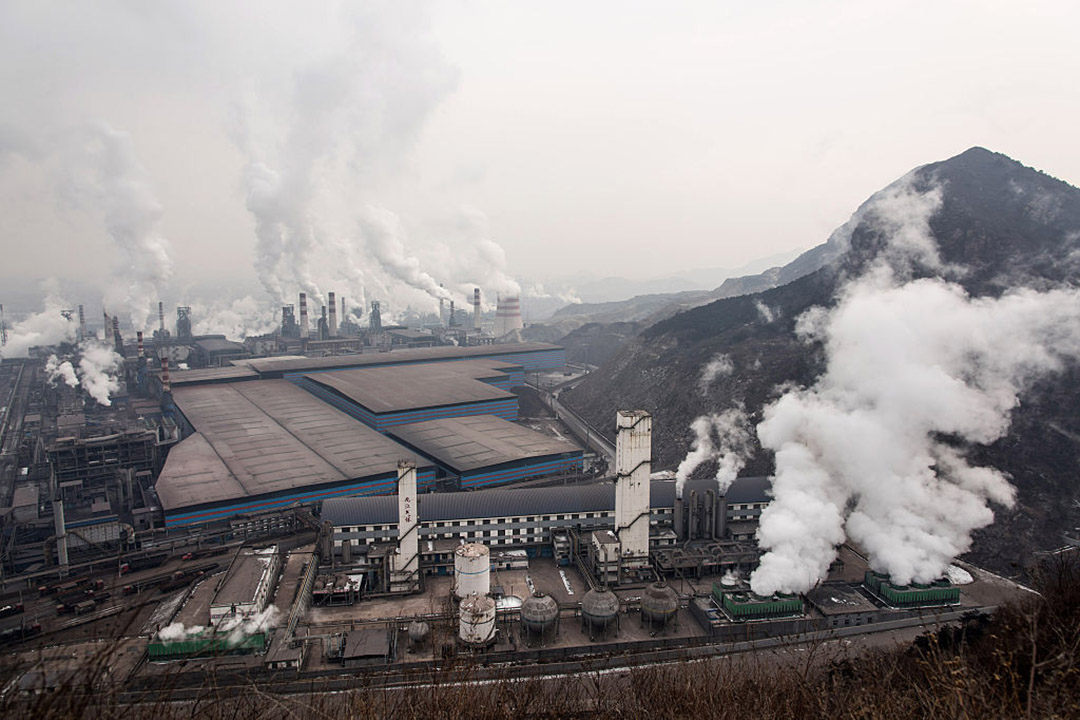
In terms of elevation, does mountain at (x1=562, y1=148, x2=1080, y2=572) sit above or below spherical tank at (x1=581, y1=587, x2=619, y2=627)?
above

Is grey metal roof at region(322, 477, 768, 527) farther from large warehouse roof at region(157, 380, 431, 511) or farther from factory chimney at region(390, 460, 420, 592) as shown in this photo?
large warehouse roof at region(157, 380, 431, 511)

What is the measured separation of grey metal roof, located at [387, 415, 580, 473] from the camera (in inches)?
1843

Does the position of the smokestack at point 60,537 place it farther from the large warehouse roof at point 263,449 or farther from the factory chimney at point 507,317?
the factory chimney at point 507,317

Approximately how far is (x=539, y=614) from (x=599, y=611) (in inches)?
99.4

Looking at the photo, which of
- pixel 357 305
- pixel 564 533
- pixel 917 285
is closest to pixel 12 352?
pixel 357 305

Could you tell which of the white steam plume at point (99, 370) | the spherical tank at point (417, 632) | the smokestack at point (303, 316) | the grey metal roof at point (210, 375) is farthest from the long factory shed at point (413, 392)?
the spherical tank at point (417, 632)

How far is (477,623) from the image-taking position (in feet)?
83.6

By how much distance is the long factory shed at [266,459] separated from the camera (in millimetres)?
39906

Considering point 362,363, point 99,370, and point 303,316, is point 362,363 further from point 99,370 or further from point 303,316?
point 99,370

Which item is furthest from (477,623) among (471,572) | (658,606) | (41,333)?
(41,333)

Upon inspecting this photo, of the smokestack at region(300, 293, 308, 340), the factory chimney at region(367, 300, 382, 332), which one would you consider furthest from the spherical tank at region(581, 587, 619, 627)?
the factory chimney at region(367, 300, 382, 332)

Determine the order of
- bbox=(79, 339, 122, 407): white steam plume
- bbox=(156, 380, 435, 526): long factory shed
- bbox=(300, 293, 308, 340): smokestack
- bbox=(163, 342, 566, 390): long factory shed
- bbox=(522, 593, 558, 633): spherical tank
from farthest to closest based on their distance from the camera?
1. bbox=(300, 293, 308, 340): smokestack
2. bbox=(163, 342, 566, 390): long factory shed
3. bbox=(79, 339, 122, 407): white steam plume
4. bbox=(156, 380, 435, 526): long factory shed
5. bbox=(522, 593, 558, 633): spherical tank

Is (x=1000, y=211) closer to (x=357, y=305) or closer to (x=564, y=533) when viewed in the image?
(x=564, y=533)

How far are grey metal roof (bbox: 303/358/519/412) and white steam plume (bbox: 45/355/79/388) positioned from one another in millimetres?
29149
